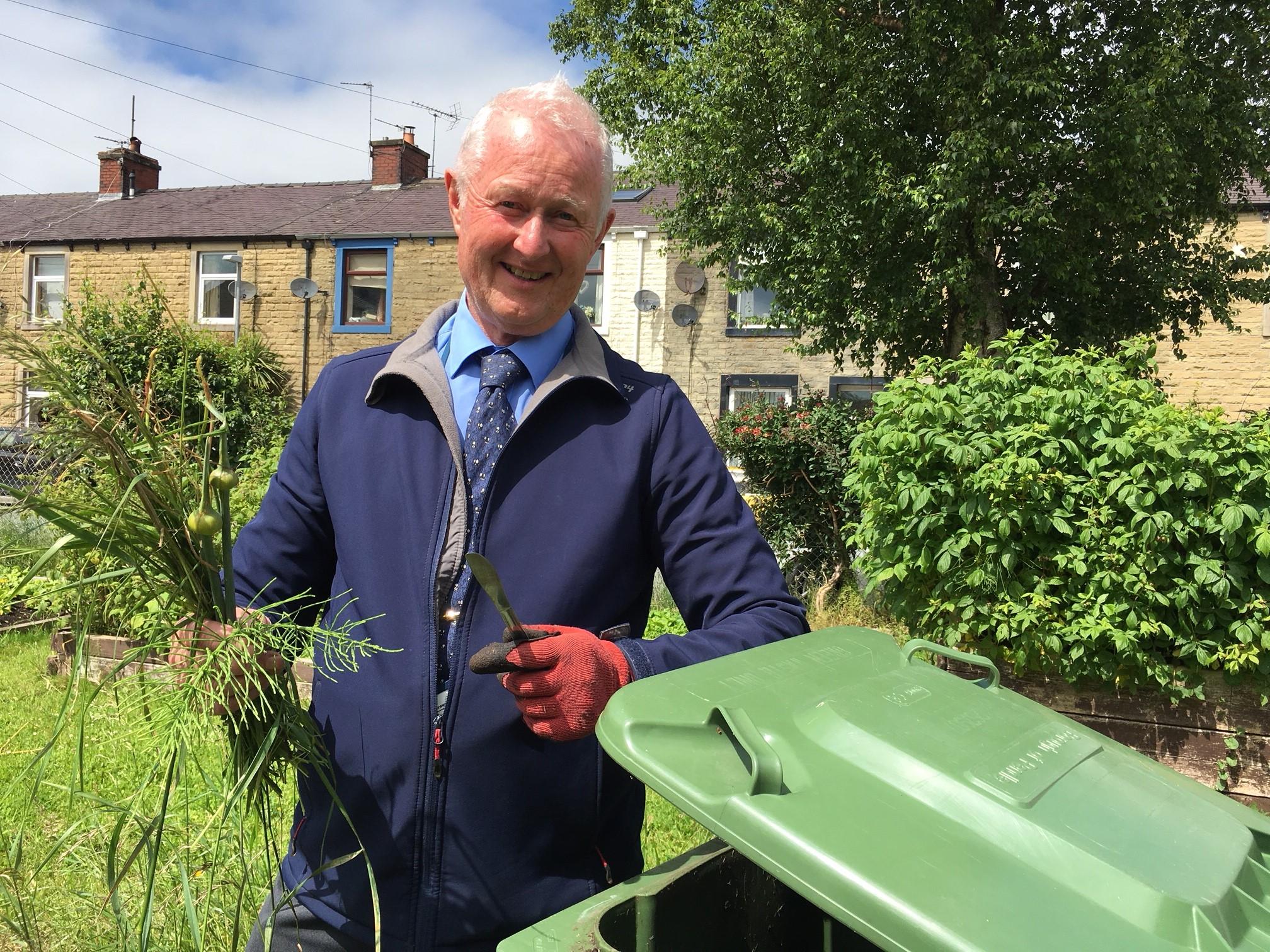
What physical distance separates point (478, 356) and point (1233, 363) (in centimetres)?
1599

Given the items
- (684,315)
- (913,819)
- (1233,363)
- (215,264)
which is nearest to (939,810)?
(913,819)

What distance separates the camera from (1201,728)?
3980 millimetres

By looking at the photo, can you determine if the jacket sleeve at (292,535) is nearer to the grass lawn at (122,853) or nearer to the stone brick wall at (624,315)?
the grass lawn at (122,853)

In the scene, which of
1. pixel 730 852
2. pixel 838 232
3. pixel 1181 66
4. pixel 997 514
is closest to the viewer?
pixel 730 852

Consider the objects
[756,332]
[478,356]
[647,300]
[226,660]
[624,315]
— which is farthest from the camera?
[624,315]

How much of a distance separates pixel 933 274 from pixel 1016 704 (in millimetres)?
8447

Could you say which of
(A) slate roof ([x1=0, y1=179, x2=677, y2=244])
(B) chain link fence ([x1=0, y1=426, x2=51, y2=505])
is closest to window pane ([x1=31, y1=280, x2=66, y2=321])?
(B) chain link fence ([x1=0, y1=426, x2=51, y2=505])

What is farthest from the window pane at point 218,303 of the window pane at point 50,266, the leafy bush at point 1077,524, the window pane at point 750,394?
the leafy bush at point 1077,524

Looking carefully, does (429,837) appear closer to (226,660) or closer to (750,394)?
(226,660)

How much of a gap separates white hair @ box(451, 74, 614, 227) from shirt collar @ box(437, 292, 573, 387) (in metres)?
0.24

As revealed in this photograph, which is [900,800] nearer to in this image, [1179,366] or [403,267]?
[1179,366]

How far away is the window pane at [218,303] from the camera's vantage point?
1933cm

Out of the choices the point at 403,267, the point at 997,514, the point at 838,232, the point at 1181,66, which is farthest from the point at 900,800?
the point at 403,267

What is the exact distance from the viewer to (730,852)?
162 centimetres
